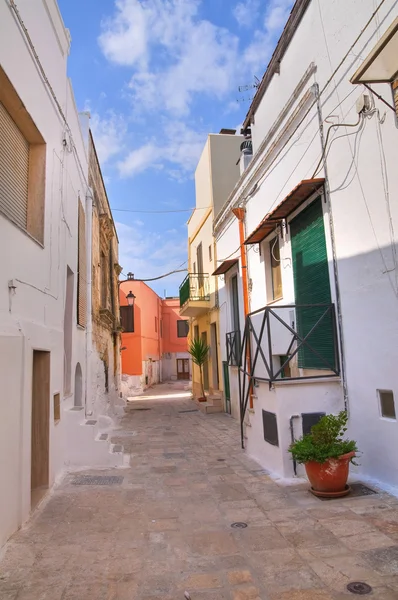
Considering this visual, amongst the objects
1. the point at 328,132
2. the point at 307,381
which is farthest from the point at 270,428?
the point at 328,132

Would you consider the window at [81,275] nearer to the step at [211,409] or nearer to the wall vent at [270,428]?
the wall vent at [270,428]

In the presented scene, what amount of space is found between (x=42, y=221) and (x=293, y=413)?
161 inches

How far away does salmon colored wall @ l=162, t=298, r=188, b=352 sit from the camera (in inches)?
1422

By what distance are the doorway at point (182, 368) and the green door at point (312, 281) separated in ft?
96.7

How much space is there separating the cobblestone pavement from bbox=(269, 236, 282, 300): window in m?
3.70

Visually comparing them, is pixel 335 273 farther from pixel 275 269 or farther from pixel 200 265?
pixel 200 265

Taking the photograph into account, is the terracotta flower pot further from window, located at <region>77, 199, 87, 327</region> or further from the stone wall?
the stone wall

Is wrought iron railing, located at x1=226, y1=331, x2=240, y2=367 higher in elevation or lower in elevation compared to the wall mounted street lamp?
lower

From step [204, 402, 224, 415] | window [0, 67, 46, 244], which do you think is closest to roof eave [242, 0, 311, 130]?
window [0, 67, 46, 244]

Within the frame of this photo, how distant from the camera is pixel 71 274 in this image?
7.63 metres

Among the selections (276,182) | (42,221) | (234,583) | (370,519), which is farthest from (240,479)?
(276,182)

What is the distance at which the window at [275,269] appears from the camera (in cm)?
838

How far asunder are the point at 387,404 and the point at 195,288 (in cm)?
1178

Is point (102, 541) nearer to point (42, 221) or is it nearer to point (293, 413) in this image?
point (293, 413)
